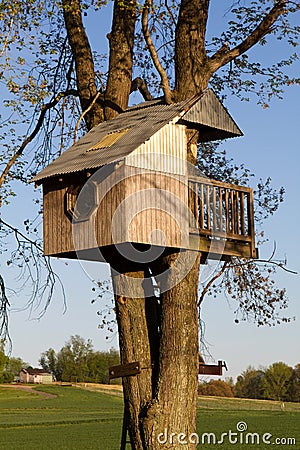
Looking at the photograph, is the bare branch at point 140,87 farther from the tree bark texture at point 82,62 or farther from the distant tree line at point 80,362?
the distant tree line at point 80,362

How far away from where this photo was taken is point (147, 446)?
29.5 ft

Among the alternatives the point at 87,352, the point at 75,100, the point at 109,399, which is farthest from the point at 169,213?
the point at 87,352

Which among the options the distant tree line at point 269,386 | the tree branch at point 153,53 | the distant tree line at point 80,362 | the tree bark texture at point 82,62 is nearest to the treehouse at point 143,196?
the tree branch at point 153,53

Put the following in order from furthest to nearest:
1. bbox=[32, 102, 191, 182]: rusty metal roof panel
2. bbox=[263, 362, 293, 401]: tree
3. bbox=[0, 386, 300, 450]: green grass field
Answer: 1. bbox=[263, 362, 293, 401]: tree
2. bbox=[0, 386, 300, 450]: green grass field
3. bbox=[32, 102, 191, 182]: rusty metal roof panel

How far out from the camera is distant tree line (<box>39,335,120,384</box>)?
91188 mm

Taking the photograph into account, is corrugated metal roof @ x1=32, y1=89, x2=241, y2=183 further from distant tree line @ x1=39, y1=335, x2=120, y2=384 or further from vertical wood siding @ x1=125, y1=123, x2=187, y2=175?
distant tree line @ x1=39, y1=335, x2=120, y2=384

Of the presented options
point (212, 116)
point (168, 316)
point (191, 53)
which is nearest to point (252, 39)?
point (191, 53)

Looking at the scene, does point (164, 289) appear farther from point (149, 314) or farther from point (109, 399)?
point (109, 399)

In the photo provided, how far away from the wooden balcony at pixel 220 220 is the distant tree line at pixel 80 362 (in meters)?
80.2

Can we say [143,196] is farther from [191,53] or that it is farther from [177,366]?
[191,53]

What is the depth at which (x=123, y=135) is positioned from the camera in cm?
961

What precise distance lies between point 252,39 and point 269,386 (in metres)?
62.2

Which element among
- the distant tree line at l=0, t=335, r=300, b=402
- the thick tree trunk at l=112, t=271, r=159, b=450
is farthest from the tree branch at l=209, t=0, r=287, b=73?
the distant tree line at l=0, t=335, r=300, b=402

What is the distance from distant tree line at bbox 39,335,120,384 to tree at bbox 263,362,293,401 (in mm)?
23329
